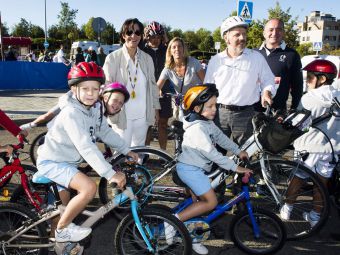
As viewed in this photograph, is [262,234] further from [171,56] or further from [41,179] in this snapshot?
[171,56]

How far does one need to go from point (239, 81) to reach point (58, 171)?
7.23 ft

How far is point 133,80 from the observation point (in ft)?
14.2

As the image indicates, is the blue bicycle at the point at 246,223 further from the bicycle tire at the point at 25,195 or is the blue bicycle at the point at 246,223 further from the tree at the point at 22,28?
the tree at the point at 22,28

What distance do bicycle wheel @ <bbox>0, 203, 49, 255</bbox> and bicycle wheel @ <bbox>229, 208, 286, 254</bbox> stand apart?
1732mm

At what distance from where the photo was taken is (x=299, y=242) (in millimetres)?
3664

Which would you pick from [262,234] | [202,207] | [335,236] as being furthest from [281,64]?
[202,207]

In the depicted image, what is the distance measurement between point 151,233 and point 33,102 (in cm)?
957

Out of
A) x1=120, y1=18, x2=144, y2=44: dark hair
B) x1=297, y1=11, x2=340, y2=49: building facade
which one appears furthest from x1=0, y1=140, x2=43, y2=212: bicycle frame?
x1=297, y1=11, x2=340, y2=49: building facade

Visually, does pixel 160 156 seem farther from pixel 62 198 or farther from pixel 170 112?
pixel 170 112

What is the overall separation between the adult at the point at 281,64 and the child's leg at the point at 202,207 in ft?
6.98

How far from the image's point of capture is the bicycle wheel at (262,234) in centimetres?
328

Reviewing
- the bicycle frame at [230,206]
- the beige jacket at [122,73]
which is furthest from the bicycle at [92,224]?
the beige jacket at [122,73]

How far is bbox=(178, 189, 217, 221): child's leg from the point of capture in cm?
318

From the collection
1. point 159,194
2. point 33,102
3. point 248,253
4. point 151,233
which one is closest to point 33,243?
point 151,233
